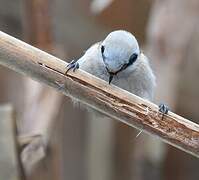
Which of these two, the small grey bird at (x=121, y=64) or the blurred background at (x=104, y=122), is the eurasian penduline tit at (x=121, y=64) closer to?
the small grey bird at (x=121, y=64)

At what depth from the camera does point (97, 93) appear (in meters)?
1.19

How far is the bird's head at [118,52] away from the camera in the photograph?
120cm

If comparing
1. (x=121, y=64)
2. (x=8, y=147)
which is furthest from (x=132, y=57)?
(x=8, y=147)

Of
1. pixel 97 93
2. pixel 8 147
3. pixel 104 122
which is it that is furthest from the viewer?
pixel 104 122

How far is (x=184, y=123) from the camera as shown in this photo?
1.21 meters

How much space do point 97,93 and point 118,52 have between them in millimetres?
89

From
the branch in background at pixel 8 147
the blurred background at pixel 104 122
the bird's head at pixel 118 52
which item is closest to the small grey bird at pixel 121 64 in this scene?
the bird's head at pixel 118 52

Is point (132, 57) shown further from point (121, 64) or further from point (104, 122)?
point (104, 122)

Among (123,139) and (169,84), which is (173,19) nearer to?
(169,84)

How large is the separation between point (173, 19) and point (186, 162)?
3.60 feet

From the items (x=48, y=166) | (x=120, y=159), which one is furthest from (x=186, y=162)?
(x=48, y=166)

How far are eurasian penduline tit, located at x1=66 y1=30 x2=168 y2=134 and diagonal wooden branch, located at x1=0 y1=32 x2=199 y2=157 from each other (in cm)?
2

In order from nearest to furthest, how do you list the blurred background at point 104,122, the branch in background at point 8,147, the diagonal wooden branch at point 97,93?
the diagonal wooden branch at point 97,93 < the branch in background at point 8,147 < the blurred background at point 104,122

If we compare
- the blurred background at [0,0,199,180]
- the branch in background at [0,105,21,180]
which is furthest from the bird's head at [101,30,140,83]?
the blurred background at [0,0,199,180]
